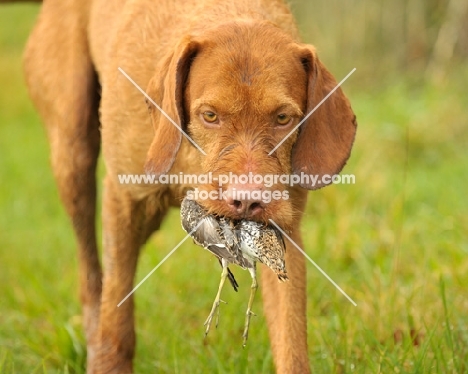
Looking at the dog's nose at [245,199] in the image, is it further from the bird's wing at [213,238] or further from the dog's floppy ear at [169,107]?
the dog's floppy ear at [169,107]

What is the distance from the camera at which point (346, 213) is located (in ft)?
22.0

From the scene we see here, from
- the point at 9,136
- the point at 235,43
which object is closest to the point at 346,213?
the point at 235,43

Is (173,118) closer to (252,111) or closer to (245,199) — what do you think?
(252,111)

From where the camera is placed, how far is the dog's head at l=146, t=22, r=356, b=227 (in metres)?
3.42

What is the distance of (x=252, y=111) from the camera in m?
3.48

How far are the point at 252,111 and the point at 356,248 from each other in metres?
2.67

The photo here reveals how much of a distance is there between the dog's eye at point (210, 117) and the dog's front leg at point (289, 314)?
Answer: 0.69 metres

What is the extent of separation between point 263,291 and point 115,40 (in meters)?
1.39

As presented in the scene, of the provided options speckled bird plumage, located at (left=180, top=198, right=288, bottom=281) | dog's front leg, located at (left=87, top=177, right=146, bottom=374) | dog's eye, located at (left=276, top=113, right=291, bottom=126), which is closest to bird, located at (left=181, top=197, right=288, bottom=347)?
speckled bird plumage, located at (left=180, top=198, right=288, bottom=281)

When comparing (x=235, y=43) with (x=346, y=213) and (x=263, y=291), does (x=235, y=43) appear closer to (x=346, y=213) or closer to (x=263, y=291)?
(x=263, y=291)

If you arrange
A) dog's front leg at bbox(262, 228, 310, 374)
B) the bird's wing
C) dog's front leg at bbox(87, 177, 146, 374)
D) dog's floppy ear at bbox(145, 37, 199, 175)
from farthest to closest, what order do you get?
dog's front leg at bbox(87, 177, 146, 374) → dog's front leg at bbox(262, 228, 310, 374) → dog's floppy ear at bbox(145, 37, 199, 175) → the bird's wing

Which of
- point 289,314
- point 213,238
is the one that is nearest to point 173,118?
point 213,238

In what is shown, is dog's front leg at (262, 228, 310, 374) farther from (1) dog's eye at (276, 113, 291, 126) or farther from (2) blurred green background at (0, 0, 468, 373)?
(1) dog's eye at (276, 113, 291, 126)

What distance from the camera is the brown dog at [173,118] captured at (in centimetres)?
350
